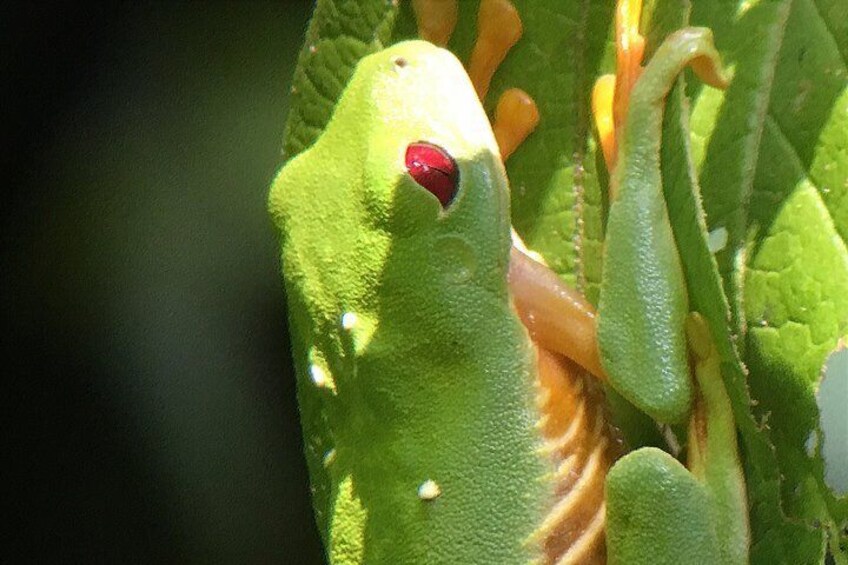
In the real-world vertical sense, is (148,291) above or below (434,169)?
below

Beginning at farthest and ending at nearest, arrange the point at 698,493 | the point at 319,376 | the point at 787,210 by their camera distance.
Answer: the point at 319,376 → the point at 698,493 → the point at 787,210

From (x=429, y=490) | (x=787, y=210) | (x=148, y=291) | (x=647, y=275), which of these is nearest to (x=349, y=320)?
(x=429, y=490)

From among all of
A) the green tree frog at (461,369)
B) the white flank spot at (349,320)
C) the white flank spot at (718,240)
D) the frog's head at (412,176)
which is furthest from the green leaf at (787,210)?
the white flank spot at (349,320)

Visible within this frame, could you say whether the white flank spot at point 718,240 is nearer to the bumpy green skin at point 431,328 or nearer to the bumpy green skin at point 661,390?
the bumpy green skin at point 661,390

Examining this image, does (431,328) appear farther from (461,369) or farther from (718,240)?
(718,240)

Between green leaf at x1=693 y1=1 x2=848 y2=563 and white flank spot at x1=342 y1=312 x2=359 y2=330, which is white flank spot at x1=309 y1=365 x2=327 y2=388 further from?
green leaf at x1=693 y1=1 x2=848 y2=563
